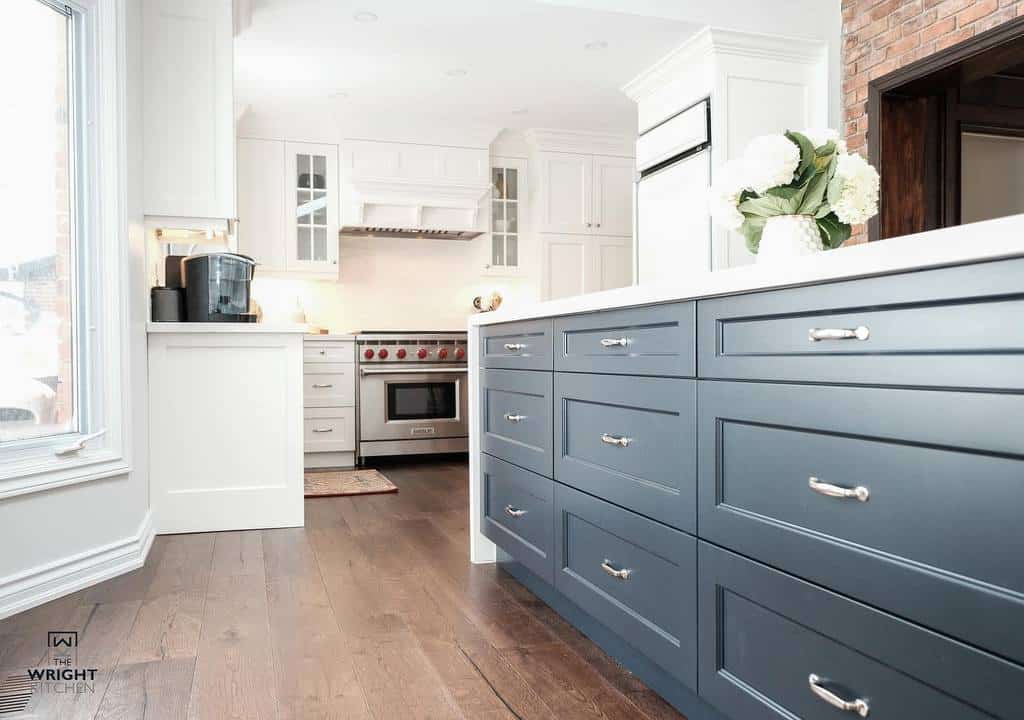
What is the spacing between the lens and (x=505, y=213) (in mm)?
6355

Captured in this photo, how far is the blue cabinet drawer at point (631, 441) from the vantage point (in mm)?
1565

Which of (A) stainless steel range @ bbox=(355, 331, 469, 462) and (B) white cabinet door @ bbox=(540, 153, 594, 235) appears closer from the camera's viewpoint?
(A) stainless steel range @ bbox=(355, 331, 469, 462)

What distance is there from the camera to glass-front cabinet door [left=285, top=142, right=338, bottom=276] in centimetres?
575

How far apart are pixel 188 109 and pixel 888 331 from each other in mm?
3321

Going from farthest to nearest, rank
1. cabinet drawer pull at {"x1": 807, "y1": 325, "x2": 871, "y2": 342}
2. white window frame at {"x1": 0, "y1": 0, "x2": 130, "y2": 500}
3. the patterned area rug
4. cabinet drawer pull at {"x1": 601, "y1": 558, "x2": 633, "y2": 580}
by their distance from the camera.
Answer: the patterned area rug < white window frame at {"x1": 0, "y1": 0, "x2": 130, "y2": 500} < cabinet drawer pull at {"x1": 601, "y1": 558, "x2": 633, "y2": 580} < cabinet drawer pull at {"x1": 807, "y1": 325, "x2": 871, "y2": 342}

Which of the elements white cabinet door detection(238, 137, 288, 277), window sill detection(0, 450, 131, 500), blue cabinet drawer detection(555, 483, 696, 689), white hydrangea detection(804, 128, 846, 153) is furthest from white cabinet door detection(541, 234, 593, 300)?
white hydrangea detection(804, 128, 846, 153)

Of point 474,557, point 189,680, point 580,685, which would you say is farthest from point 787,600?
point 474,557

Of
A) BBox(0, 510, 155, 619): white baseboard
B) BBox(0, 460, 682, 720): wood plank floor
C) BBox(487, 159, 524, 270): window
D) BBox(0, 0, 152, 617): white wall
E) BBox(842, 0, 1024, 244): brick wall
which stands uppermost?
BBox(842, 0, 1024, 244): brick wall

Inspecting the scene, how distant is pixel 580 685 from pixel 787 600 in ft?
2.34

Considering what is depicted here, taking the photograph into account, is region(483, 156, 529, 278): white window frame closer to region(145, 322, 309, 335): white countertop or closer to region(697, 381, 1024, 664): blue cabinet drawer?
region(145, 322, 309, 335): white countertop

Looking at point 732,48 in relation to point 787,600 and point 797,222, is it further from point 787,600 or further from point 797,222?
point 787,600

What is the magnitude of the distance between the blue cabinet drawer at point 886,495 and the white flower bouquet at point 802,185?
44cm

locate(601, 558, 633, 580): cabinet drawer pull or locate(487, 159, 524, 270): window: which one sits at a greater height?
locate(487, 159, 524, 270): window

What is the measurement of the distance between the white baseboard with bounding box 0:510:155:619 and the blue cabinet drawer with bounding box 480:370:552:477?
1308 millimetres
